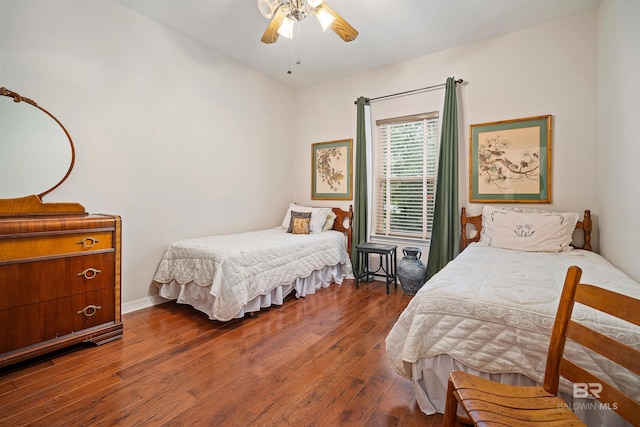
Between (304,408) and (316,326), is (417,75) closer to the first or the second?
(316,326)

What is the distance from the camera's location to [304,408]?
1.52 metres

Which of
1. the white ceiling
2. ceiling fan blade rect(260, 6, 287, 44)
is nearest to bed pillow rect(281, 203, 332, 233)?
the white ceiling

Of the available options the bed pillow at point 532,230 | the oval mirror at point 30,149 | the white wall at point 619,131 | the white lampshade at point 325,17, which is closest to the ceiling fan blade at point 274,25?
the white lampshade at point 325,17

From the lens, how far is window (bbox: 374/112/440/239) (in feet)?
11.8

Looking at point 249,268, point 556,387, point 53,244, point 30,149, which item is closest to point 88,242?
point 53,244

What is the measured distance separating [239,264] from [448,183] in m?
2.42

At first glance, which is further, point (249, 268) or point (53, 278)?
point (249, 268)

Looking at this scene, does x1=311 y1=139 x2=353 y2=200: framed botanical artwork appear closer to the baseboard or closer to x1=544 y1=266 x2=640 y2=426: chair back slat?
the baseboard

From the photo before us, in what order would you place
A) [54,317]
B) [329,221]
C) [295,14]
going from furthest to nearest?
[329,221]
[295,14]
[54,317]

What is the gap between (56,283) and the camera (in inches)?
77.8

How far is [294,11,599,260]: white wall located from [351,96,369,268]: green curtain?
26 cm

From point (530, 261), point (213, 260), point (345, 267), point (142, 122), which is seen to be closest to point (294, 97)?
point (142, 122)

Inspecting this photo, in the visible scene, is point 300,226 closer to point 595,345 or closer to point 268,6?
point 268,6

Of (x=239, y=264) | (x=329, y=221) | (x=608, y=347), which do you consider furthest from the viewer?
(x=329, y=221)
